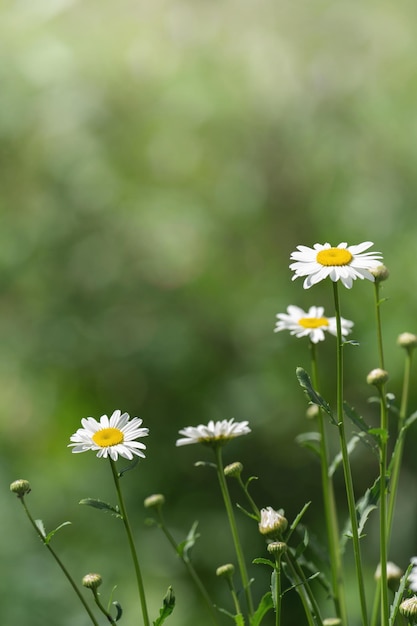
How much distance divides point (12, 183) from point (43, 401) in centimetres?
46

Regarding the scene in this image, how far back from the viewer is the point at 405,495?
1.34m

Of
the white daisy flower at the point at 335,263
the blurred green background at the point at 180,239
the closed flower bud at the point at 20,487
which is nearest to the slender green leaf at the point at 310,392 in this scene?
the white daisy flower at the point at 335,263

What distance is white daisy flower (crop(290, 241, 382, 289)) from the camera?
1.25 feet

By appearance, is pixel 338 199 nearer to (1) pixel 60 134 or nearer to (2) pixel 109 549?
(1) pixel 60 134

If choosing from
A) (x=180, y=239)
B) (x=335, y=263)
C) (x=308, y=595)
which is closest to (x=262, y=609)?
(x=308, y=595)

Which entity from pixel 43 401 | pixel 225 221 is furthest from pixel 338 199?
pixel 43 401

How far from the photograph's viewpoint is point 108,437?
15.5 inches

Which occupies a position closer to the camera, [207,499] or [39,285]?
[207,499]

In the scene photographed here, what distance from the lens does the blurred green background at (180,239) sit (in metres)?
Answer: 1.33

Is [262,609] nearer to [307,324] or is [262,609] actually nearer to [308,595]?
[308,595]

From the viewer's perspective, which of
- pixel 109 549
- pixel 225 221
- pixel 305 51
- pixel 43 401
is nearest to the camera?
pixel 109 549

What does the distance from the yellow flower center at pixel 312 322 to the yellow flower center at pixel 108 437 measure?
167mm

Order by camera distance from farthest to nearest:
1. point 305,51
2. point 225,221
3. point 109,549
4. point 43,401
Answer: point 305,51 < point 225,221 < point 43,401 < point 109,549

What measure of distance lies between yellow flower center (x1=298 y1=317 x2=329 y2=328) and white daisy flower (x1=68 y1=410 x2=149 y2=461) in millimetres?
159
